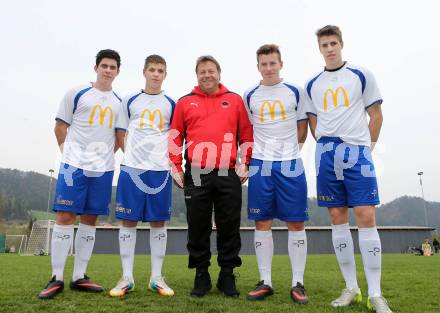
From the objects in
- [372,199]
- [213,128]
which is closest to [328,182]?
[372,199]

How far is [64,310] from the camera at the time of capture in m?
3.49

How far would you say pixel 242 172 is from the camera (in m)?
4.47

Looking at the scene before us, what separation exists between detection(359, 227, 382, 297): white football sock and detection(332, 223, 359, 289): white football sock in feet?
0.84

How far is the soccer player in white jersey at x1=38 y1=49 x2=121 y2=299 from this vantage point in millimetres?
4613

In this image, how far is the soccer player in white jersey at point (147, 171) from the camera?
467 centimetres

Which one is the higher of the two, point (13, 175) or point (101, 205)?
point (13, 175)

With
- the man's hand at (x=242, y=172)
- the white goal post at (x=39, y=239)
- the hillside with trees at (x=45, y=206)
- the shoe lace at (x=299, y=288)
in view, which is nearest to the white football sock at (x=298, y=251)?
the shoe lace at (x=299, y=288)

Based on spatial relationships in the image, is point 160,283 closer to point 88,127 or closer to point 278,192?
point 278,192

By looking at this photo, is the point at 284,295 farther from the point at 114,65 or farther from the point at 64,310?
the point at 114,65

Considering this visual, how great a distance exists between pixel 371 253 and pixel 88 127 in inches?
157

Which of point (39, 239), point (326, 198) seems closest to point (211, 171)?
point (326, 198)

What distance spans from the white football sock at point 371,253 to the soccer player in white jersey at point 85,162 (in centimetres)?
334

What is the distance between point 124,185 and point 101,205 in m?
0.44

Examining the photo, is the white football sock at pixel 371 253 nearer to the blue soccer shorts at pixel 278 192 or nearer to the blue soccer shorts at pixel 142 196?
the blue soccer shorts at pixel 278 192
